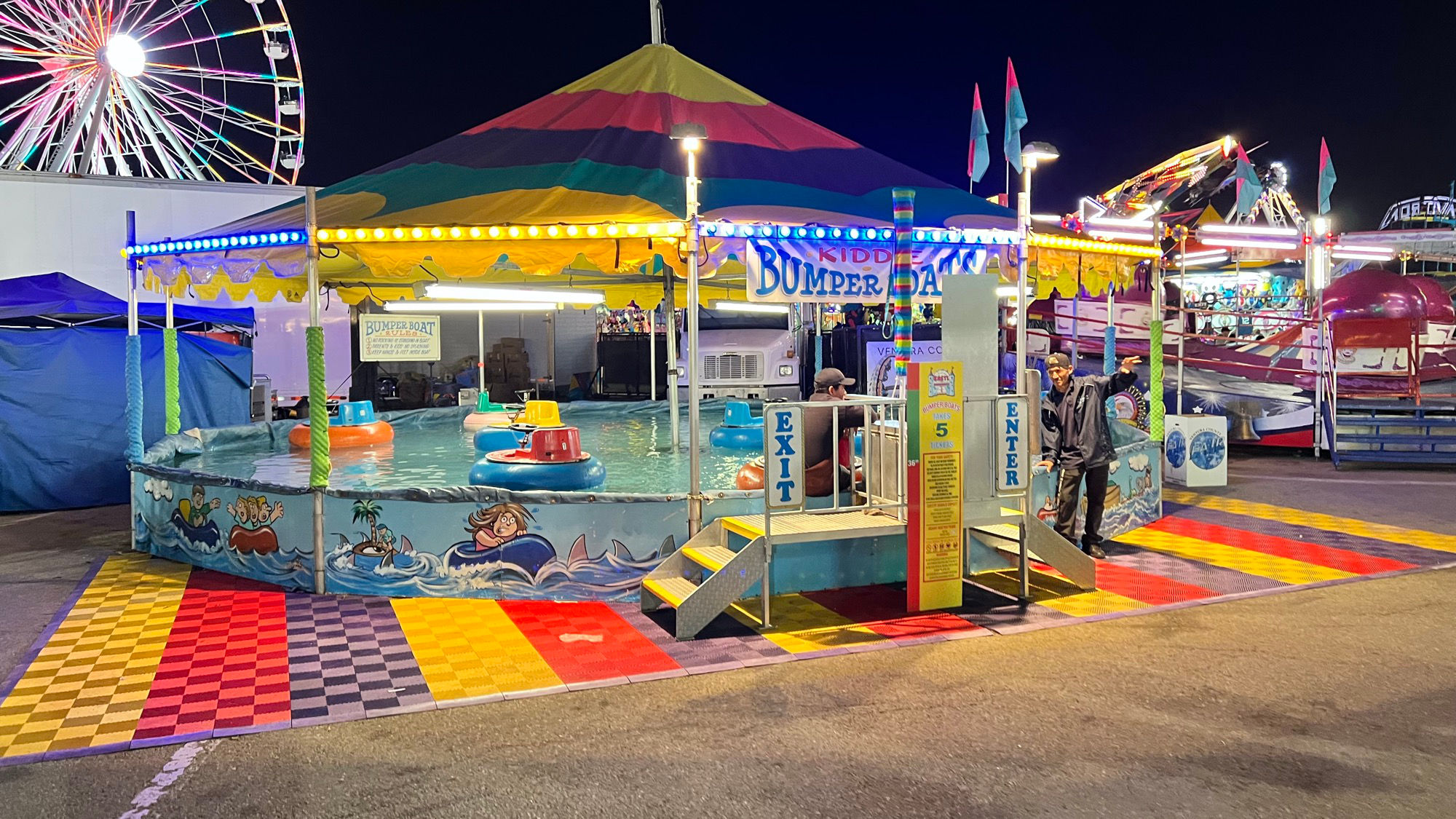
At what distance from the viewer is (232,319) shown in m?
15.8

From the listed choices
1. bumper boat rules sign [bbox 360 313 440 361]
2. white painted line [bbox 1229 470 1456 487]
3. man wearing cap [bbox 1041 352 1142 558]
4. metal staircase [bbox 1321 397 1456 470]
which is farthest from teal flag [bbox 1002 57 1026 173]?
bumper boat rules sign [bbox 360 313 440 361]

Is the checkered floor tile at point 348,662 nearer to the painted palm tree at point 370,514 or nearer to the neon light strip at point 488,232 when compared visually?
the painted palm tree at point 370,514

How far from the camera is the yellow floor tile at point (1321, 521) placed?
1017 centimetres

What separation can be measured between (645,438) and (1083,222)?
25.5ft

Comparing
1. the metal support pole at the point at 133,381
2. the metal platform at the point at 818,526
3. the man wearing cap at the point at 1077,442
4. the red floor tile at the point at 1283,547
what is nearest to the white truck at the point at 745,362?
the red floor tile at the point at 1283,547

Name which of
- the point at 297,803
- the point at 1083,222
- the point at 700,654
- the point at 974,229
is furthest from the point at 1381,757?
the point at 1083,222

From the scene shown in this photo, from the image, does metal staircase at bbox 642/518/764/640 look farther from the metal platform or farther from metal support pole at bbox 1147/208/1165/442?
metal support pole at bbox 1147/208/1165/442

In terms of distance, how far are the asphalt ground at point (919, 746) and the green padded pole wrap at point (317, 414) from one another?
2584mm

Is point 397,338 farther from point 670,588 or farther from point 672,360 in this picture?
point 670,588

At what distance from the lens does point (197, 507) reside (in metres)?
9.45

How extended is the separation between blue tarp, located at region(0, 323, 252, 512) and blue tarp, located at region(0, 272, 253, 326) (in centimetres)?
27

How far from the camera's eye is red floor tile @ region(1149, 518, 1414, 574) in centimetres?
905

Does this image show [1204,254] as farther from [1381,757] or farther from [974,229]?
[1381,757]

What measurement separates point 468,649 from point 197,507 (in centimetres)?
418
